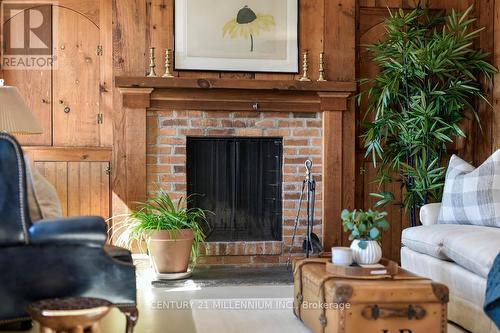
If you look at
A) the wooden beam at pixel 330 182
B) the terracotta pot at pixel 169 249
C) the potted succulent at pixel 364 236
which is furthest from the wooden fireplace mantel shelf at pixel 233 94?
the potted succulent at pixel 364 236

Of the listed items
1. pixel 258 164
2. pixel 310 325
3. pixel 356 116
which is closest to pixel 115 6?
pixel 258 164

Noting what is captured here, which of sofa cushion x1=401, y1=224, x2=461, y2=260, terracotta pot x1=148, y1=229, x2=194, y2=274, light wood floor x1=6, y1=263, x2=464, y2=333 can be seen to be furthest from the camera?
terracotta pot x1=148, y1=229, x2=194, y2=274

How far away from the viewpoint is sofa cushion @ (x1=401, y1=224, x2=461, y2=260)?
3.35 metres

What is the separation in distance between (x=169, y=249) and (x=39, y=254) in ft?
6.24

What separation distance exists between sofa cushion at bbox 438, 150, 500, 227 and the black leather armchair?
2.23m

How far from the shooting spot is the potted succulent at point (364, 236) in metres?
2.79

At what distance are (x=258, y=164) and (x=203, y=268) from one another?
99 cm

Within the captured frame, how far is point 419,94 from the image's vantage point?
4746 millimetres

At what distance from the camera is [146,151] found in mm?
4734

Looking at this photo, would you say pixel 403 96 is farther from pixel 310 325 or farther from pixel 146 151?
pixel 310 325

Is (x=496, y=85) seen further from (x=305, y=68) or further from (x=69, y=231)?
(x=69, y=231)

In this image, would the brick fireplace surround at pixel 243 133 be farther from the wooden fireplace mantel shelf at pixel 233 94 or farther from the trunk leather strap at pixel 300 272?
the trunk leather strap at pixel 300 272

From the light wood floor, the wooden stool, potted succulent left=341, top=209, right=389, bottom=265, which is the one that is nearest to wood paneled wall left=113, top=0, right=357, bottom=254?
the light wood floor
